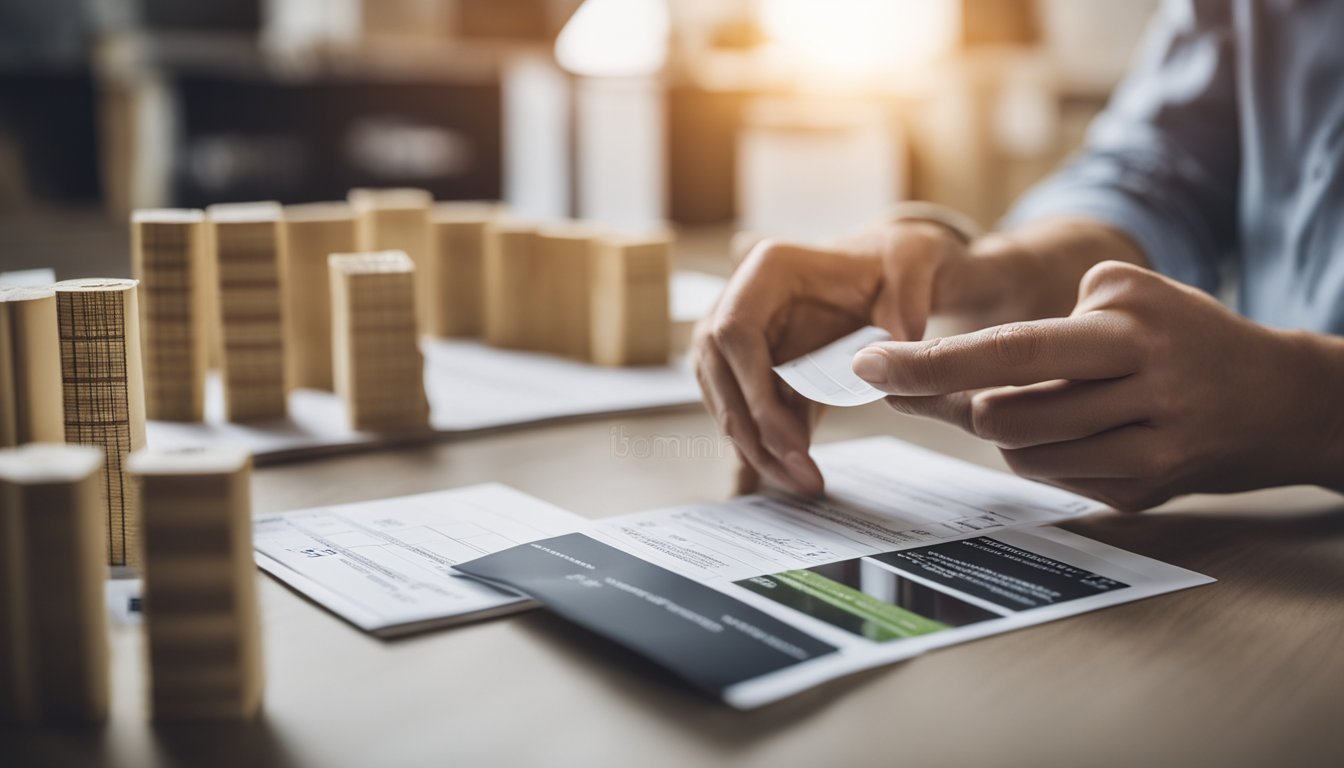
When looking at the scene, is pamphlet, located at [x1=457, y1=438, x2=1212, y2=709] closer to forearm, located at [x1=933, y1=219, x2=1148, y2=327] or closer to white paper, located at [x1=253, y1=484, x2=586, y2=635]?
white paper, located at [x1=253, y1=484, x2=586, y2=635]

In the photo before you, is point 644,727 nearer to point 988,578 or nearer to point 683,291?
point 988,578

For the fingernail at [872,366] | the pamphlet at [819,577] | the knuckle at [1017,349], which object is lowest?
the pamphlet at [819,577]

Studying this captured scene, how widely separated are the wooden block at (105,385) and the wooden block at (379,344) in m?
0.28

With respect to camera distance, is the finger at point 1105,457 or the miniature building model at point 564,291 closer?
the finger at point 1105,457

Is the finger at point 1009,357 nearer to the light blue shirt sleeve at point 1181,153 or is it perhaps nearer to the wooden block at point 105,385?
the wooden block at point 105,385

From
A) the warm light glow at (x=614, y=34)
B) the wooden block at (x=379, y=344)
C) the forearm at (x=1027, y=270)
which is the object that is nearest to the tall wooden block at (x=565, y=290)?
the wooden block at (x=379, y=344)

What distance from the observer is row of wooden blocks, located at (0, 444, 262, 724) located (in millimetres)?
447

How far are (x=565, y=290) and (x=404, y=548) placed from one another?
23.5 inches

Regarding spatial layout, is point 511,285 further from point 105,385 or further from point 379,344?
point 105,385

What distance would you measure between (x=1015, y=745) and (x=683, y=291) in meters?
1.09

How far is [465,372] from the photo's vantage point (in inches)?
45.2

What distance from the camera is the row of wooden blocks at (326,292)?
93cm

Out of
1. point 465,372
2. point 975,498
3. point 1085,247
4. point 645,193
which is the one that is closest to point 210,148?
point 645,193

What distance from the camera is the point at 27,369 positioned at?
567 mm
